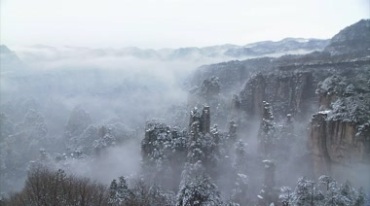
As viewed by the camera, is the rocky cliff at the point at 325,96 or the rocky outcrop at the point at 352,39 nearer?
Answer: the rocky cliff at the point at 325,96

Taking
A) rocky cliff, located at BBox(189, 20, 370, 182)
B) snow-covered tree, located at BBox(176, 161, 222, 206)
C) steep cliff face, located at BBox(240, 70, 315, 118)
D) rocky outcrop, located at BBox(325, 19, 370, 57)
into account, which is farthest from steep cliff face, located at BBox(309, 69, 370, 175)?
rocky outcrop, located at BBox(325, 19, 370, 57)

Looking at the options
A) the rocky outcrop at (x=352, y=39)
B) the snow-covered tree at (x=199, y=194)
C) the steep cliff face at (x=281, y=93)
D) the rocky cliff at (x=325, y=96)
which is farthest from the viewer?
the rocky outcrop at (x=352, y=39)

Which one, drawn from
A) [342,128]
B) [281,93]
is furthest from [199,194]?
[281,93]

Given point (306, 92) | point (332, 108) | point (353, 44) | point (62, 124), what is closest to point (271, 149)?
point (332, 108)

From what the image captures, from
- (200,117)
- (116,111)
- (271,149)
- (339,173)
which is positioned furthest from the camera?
(116,111)

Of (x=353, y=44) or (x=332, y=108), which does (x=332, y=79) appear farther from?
(x=353, y=44)

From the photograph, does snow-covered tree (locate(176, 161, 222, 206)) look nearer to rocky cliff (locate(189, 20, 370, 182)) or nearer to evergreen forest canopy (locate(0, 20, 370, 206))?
evergreen forest canopy (locate(0, 20, 370, 206))

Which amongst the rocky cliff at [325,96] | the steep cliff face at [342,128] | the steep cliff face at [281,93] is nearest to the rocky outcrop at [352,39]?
the rocky cliff at [325,96]

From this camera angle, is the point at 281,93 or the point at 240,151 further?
the point at 281,93

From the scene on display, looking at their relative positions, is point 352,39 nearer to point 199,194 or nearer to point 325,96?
point 325,96

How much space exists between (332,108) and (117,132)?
68571mm

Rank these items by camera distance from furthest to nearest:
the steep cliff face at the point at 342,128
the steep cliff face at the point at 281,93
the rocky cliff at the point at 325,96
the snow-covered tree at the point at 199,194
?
the steep cliff face at the point at 281,93, the rocky cliff at the point at 325,96, the steep cliff face at the point at 342,128, the snow-covered tree at the point at 199,194

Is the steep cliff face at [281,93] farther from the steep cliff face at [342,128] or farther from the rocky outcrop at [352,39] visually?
the rocky outcrop at [352,39]

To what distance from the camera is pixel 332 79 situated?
221 ft
